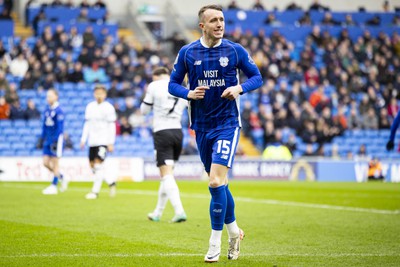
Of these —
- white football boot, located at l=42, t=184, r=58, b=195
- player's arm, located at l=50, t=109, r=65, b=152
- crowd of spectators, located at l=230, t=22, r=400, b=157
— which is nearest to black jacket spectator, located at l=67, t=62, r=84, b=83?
crowd of spectators, located at l=230, t=22, r=400, b=157

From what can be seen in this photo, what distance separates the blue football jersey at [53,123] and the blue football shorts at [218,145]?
11.2 metres

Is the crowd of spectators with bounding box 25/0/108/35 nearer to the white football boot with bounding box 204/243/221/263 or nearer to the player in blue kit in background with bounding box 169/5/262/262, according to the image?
the player in blue kit in background with bounding box 169/5/262/262

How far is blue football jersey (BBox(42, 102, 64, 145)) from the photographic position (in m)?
19.8

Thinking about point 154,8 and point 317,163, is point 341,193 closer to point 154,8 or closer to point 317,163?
point 317,163

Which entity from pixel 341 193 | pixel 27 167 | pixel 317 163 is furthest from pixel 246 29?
pixel 341 193

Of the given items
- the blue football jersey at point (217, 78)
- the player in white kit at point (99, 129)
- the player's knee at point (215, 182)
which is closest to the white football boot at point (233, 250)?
the player's knee at point (215, 182)

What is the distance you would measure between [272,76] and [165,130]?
23.2 meters

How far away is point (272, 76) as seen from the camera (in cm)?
3631

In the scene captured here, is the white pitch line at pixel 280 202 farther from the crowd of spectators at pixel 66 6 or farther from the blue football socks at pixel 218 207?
the crowd of spectators at pixel 66 6

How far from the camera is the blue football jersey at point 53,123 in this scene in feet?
65.0

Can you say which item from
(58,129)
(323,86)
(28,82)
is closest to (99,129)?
(58,129)

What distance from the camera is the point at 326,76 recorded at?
125 feet

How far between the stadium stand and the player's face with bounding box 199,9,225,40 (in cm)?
2132

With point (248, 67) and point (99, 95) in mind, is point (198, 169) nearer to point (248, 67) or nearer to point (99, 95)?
point (99, 95)
